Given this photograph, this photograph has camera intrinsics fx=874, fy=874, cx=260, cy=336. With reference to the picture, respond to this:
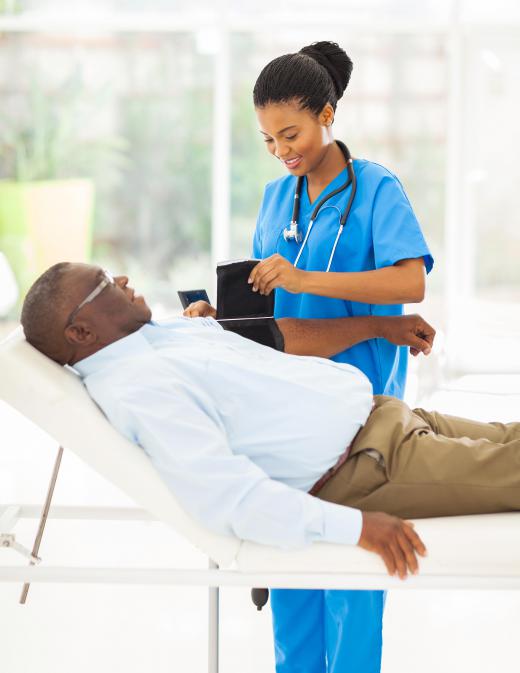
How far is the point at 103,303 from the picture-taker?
1.45 meters

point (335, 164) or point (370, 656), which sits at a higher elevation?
point (335, 164)

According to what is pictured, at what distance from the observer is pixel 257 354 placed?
1576 mm

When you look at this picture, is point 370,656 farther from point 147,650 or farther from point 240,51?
point 240,51

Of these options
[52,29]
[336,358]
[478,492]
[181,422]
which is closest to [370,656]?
[478,492]

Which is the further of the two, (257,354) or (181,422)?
(257,354)

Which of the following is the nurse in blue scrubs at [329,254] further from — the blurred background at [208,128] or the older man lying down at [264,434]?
the blurred background at [208,128]

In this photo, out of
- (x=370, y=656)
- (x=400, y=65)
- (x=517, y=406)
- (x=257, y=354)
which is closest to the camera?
(x=257, y=354)

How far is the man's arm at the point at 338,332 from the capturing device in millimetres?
1699

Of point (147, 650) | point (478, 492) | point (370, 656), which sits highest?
point (478, 492)

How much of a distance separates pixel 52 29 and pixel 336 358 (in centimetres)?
404

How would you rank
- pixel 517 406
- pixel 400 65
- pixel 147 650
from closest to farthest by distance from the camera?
1. pixel 147 650
2. pixel 517 406
3. pixel 400 65

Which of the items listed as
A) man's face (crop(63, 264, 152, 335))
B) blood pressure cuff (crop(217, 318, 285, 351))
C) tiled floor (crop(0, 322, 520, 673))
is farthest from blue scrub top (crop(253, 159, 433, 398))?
tiled floor (crop(0, 322, 520, 673))

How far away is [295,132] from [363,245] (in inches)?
10.3

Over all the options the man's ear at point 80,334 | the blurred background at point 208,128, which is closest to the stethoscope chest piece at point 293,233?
the man's ear at point 80,334
